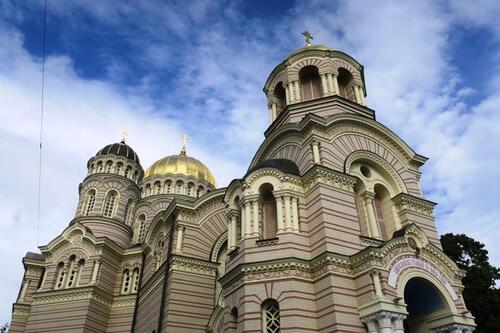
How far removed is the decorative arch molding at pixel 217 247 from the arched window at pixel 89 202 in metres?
14.0

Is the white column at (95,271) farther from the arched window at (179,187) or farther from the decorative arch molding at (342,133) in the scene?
the decorative arch molding at (342,133)

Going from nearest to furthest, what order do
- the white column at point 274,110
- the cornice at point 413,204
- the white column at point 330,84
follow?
the cornice at point 413,204
the white column at point 330,84
the white column at point 274,110

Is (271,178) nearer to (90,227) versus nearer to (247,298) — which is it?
(247,298)

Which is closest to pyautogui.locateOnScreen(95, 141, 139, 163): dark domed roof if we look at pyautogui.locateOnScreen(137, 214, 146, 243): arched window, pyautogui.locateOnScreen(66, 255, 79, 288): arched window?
pyautogui.locateOnScreen(137, 214, 146, 243): arched window

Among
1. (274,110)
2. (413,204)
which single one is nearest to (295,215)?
(413,204)

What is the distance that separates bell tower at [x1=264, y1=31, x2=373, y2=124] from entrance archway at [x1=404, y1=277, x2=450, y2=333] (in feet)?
29.2

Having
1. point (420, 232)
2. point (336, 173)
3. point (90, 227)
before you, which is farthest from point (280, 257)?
point (90, 227)

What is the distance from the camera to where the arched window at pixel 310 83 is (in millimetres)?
22000

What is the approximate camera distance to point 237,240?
54.6ft

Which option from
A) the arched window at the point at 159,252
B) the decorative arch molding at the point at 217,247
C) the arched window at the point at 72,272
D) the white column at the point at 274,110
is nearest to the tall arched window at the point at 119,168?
the arched window at the point at 72,272

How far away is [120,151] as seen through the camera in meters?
35.6

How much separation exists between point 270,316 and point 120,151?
25.6 meters

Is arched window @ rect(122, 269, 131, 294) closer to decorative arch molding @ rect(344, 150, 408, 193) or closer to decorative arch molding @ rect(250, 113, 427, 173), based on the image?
decorative arch molding @ rect(250, 113, 427, 173)

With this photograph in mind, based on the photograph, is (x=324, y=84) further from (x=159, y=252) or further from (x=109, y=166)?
(x=109, y=166)
